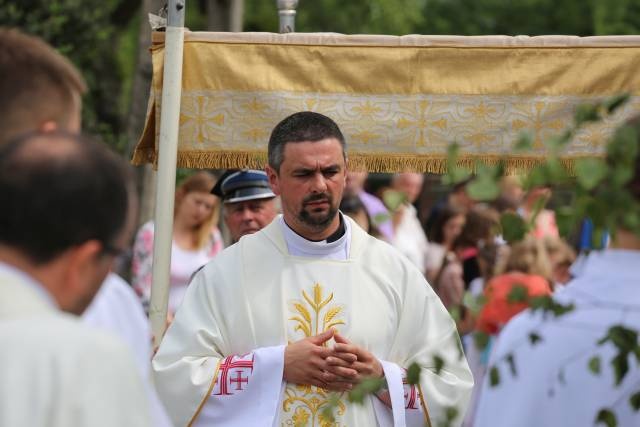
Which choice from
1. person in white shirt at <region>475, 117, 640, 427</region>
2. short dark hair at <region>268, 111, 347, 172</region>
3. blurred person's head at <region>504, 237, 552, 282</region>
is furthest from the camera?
blurred person's head at <region>504, 237, 552, 282</region>

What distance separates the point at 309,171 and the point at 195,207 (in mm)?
3517

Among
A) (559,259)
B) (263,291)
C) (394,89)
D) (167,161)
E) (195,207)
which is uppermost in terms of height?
(394,89)

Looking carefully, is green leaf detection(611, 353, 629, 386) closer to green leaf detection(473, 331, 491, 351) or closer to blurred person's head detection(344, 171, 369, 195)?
green leaf detection(473, 331, 491, 351)

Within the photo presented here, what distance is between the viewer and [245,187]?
7.05m

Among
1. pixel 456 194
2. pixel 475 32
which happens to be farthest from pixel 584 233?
pixel 475 32

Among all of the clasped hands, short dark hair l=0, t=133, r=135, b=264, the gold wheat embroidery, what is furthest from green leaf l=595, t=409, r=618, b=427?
the gold wheat embroidery

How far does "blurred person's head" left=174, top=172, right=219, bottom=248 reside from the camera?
29.7ft

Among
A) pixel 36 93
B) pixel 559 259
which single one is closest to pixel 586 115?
pixel 36 93

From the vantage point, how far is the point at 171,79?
6.11m

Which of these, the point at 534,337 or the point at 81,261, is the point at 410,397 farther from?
the point at 81,261

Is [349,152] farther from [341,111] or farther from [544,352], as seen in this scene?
[544,352]

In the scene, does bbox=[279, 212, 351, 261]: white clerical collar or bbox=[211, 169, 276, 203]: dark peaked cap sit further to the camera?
bbox=[211, 169, 276, 203]: dark peaked cap

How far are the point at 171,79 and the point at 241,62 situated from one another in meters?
0.36

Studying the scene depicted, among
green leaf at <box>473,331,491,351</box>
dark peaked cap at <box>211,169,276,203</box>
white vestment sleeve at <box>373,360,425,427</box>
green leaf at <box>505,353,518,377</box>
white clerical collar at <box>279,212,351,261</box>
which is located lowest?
white vestment sleeve at <box>373,360,425,427</box>
